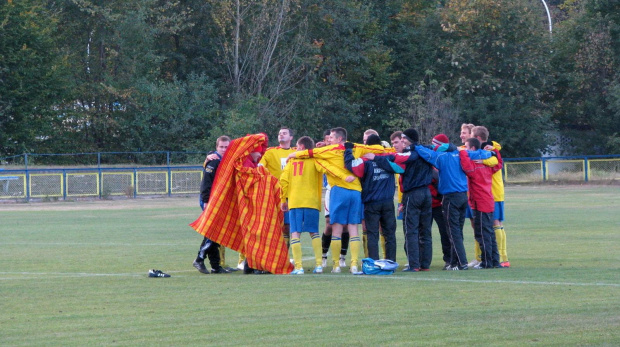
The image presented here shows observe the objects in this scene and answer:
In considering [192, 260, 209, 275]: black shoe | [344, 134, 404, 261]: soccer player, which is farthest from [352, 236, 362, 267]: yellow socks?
[192, 260, 209, 275]: black shoe

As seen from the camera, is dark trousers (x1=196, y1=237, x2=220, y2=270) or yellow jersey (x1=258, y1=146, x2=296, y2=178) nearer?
dark trousers (x1=196, y1=237, x2=220, y2=270)

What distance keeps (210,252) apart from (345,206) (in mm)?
1946

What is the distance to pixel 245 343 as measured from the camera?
6914 millimetres

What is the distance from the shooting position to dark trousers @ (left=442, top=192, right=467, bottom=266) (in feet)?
39.9

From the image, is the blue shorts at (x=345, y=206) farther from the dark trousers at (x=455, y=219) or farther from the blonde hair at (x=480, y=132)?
the blonde hair at (x=480, y=132)

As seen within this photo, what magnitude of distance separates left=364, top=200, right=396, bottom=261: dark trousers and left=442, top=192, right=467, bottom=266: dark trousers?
85cm

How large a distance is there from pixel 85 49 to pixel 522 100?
2572cm

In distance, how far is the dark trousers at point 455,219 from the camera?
12172mm

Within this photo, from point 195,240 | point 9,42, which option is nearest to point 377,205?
point 195,240

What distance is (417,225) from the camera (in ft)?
39.4

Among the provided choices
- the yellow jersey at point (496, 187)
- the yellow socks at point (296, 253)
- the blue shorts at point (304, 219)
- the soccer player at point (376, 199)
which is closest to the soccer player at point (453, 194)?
the yellow jersey at point (496, 187)

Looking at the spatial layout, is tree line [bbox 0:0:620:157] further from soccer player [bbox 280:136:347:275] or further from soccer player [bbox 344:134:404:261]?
soccer player [bbox 344:134:404:261]

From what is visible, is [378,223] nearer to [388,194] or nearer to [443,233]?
[388,194]

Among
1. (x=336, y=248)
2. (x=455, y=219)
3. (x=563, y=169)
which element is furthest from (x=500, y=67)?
(x=336, y=248)
